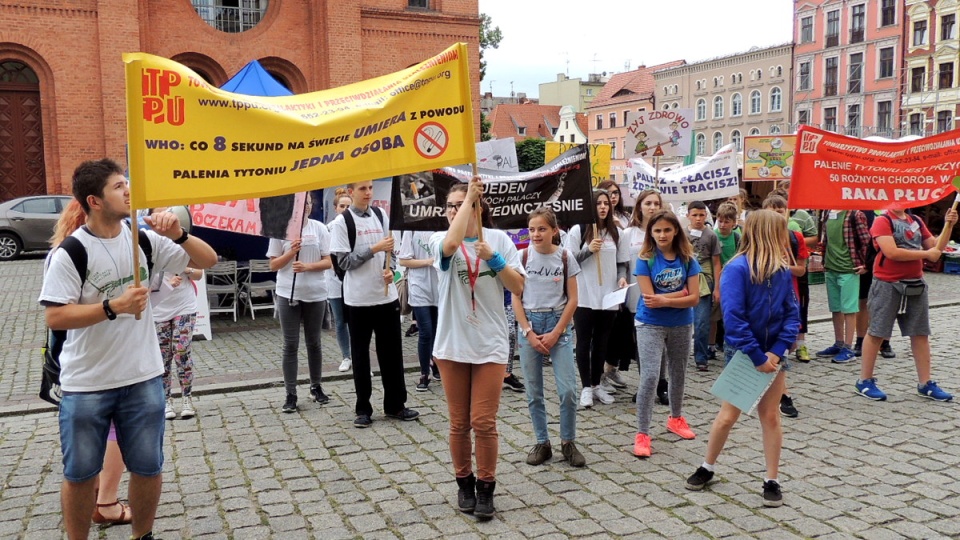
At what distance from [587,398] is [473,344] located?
8.86ft

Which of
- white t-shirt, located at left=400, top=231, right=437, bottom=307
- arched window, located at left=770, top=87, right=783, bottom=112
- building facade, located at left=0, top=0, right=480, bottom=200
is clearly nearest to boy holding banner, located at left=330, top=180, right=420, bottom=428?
white t-shirt, located at left=400, top=231, right=437, bottom=307

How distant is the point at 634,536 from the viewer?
14.3ft

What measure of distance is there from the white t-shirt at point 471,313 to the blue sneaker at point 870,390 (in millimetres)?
4281

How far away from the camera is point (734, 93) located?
7156 centimetres

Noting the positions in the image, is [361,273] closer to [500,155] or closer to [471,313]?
[471,313]

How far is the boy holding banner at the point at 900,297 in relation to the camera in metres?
6.99

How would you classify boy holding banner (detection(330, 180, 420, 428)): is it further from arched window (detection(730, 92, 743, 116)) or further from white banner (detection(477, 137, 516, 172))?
arched window (detection(730, 92, 743, 116))

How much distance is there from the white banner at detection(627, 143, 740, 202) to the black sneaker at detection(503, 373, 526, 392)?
4.11 metres

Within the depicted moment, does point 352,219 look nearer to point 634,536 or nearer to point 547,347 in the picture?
point 547,347

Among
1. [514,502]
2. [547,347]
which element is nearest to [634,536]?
[514,502]

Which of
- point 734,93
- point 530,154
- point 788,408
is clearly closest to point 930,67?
point 734,93

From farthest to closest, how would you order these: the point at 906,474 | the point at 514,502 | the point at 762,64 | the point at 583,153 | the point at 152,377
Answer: the point at 762,64 → the point at 583,153 → the point at 906,474 → the point at 514,502 → the point at 152,377

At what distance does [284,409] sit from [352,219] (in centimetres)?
189

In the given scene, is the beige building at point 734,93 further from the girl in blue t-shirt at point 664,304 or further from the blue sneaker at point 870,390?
the girl in blue t-shirt at point 664,304
